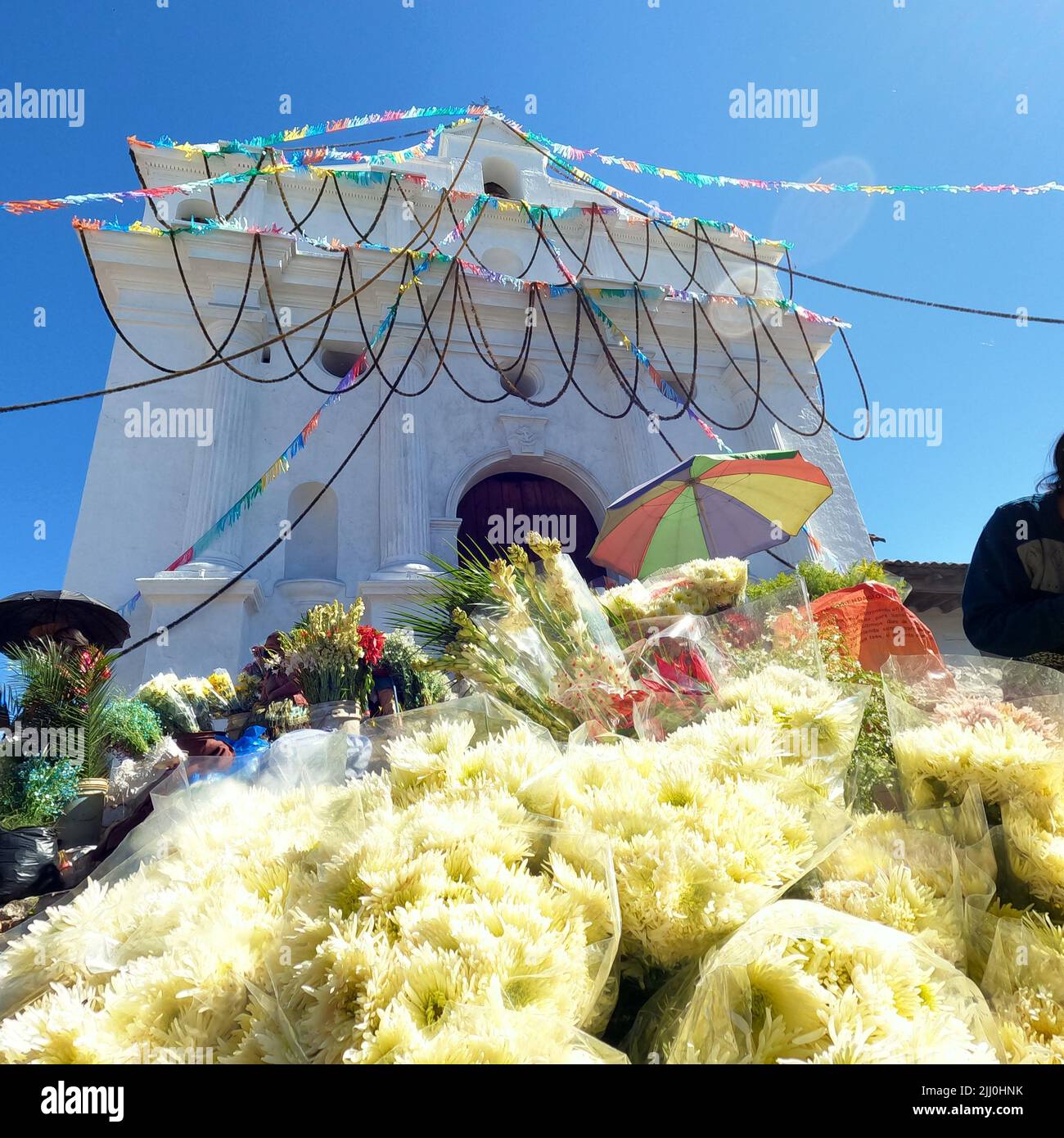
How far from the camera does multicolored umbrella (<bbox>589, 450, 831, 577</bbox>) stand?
5812 mm

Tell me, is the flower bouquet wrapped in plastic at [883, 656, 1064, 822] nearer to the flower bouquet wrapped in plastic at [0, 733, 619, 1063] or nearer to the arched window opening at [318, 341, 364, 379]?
the flower bouquet wrapped in plastic at [0, 733, 619, 1063]

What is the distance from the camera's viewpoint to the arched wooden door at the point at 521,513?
1055 cm

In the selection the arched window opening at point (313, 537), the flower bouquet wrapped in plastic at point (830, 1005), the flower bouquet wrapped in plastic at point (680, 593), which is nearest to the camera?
the flower bouquet wrapped in plastic at point (830, 1005)

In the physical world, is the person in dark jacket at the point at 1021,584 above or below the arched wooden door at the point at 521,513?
below

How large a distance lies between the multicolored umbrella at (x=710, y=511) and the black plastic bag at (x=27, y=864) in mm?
4051

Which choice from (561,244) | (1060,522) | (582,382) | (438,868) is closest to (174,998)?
(438,868)

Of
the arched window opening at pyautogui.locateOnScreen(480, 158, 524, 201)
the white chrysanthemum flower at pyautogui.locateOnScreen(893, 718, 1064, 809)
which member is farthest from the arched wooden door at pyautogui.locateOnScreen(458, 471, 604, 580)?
the white chrysanthemum flower at pyautogui.locateOnScreen(893, 718, 1064, 809)

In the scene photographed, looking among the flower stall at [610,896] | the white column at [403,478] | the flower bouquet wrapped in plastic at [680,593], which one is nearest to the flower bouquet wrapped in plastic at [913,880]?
the flower stall at [610,896]

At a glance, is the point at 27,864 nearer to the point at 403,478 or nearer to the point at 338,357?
the point at 403,478

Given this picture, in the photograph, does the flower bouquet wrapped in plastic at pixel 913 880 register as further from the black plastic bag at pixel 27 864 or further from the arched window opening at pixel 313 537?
the arched window opening at pixel 313 537

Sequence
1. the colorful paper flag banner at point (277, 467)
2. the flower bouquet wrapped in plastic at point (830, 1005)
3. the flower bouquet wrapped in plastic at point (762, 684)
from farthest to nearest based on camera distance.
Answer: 1. the colorful paper flag banner at point (277, 467)
2. the flower bouquet wrapped in plastic at point (762, 684)
3. the flower bouquet wrapped in plastic at point (830, 1005)

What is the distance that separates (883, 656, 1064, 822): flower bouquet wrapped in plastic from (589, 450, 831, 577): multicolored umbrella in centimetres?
451

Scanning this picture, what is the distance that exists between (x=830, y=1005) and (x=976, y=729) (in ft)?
1.76
